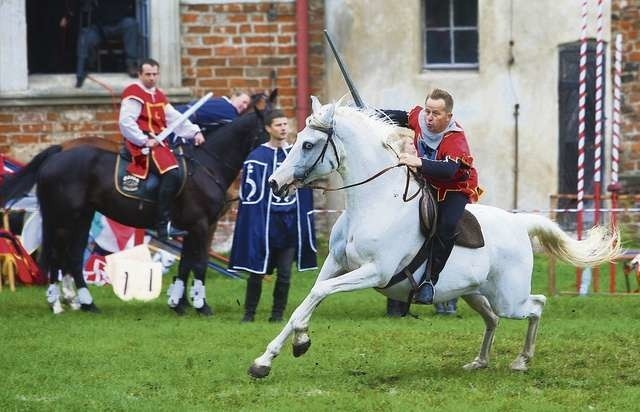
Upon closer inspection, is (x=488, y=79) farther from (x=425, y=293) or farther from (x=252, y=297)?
(x=425, y=293)

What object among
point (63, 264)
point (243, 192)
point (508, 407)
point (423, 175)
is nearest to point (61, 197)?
point (63, 264)

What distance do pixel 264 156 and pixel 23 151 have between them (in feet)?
19.1

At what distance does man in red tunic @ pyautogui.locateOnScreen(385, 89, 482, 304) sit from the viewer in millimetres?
10203

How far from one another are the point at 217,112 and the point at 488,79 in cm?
503

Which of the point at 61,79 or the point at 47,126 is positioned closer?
the point at 47,126

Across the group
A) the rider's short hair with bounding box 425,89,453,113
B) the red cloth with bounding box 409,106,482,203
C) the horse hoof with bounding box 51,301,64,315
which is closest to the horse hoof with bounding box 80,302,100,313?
the horse hoof with bounding box 51,301,64,315

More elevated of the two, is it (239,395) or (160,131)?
(160,131)

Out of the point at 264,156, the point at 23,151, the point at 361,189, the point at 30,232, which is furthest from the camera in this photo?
the point at 23,151

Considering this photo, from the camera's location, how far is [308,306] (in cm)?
993

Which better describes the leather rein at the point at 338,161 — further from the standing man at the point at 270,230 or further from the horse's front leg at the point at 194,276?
the horse's front leg at the point at 194,276

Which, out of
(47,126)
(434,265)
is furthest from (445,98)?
(47,126)

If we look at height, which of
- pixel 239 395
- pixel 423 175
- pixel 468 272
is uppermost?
pixel 423 175

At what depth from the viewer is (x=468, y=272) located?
34.2 feet

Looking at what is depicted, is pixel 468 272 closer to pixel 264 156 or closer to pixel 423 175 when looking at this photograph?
pixel 423 175
